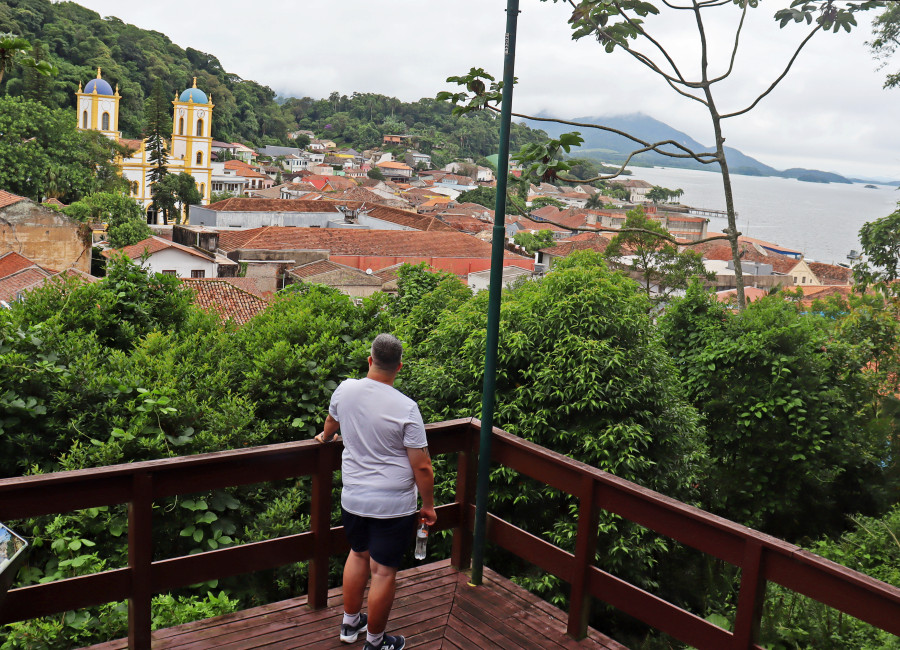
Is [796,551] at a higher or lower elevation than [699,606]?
higher

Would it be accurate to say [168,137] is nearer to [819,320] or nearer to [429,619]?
[819,320]

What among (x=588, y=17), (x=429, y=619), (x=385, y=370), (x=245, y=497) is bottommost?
(x=245, y=497)

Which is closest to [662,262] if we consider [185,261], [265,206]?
[185,261]

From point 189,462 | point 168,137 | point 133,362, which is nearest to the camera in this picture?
point 189,462

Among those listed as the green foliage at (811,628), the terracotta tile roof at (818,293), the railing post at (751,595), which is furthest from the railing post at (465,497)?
the terracotta tile roof at (818,293)

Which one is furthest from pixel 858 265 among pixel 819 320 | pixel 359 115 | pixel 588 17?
pixel 359 115

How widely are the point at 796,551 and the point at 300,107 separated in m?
172

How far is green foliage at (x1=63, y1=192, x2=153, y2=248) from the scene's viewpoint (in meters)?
43.7

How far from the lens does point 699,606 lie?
6.86m

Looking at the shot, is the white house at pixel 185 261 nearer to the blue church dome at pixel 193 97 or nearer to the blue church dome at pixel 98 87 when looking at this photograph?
the blue church dome at pixel 98 87

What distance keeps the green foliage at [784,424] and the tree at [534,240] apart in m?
46.0

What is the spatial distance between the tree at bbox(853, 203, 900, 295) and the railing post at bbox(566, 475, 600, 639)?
9.95 m

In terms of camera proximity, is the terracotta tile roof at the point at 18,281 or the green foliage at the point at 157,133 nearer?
the terracotta tile roof at the point at 18,281

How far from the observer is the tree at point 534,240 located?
57.6m
